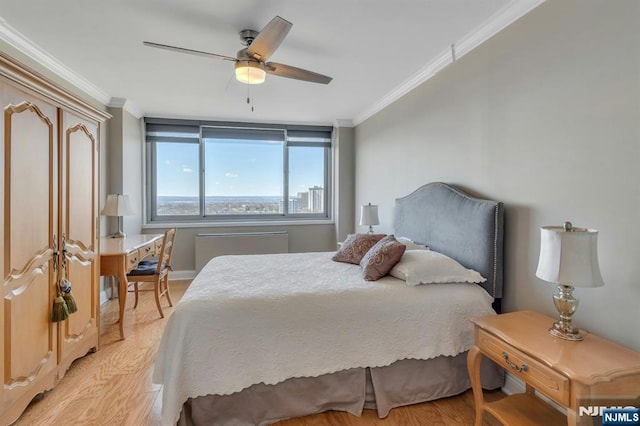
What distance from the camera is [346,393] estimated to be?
74.3 inches

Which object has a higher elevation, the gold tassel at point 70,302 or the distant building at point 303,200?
the distant building at point 303,200

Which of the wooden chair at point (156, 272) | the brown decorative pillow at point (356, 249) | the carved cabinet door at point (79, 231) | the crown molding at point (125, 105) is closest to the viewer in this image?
A: the carved cabinet door at point (79, 231)

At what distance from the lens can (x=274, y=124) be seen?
17.0 feet

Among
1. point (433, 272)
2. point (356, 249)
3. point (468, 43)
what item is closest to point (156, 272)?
point (356, 249)

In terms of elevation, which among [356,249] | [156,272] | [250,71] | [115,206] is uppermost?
[250,71]

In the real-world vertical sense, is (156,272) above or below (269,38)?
below

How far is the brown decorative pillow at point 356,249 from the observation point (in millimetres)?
2734

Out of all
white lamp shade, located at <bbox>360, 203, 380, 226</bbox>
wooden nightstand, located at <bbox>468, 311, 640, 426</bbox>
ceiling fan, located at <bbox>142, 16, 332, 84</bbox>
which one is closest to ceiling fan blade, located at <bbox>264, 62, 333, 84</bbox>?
ceiling fan, located at <bbox>142, 16, 332, 84</bbox>

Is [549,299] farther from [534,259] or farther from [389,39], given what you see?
[389,39]

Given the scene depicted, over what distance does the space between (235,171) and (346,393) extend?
4.13 metres

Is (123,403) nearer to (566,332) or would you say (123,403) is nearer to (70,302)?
(70,302)

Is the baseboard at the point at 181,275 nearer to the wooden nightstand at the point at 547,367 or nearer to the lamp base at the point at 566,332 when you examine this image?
the wooden nightstand at the point at 547,367

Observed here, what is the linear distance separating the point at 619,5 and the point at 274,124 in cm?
432

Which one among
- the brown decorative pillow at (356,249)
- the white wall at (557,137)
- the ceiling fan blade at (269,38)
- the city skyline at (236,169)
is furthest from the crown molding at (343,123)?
the ceiling fan blade at (269,38)
